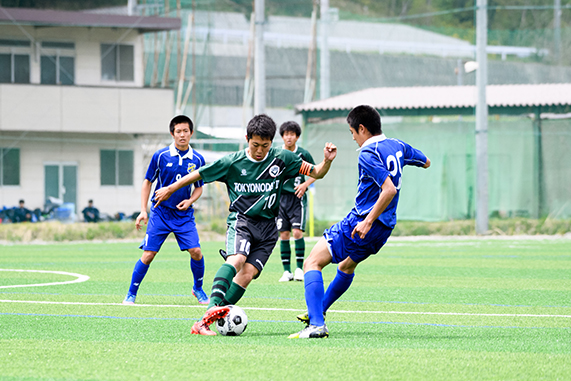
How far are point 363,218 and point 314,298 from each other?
2.44 feet

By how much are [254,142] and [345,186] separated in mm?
18639

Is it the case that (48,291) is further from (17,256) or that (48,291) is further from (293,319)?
(17,256)

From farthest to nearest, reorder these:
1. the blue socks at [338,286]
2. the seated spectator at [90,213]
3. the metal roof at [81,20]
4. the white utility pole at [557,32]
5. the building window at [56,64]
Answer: the building window at [56,64]
the metal roof at [81,20]
the seated spectator at [90,213]
the white utility pole at [557,32]
the blue socks at [338,286]

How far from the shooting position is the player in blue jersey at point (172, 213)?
902 centimetres

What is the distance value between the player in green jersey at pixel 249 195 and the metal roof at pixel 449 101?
1782cm

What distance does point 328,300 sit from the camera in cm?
698

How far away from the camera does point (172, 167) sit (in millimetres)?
9039

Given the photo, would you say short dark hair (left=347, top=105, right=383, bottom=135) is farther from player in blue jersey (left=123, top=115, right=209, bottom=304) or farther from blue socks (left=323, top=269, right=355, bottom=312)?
player in blue jersey (left=123, top=115, right=209, bottom=304)

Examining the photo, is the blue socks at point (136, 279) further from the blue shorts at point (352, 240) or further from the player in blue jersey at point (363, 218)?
the blue shorts at point (352, 240)

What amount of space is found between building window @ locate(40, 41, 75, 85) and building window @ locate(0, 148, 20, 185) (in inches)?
116

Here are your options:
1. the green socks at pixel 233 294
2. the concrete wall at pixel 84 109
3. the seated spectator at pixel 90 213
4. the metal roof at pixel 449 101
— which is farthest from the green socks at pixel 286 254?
the concrete wall at pixel 84 109

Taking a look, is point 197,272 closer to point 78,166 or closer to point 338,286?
point 338,286

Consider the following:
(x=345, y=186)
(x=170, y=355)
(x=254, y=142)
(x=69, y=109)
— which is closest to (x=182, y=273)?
(x=254, y=142)

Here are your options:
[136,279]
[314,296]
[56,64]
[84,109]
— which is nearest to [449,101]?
[84,109]
